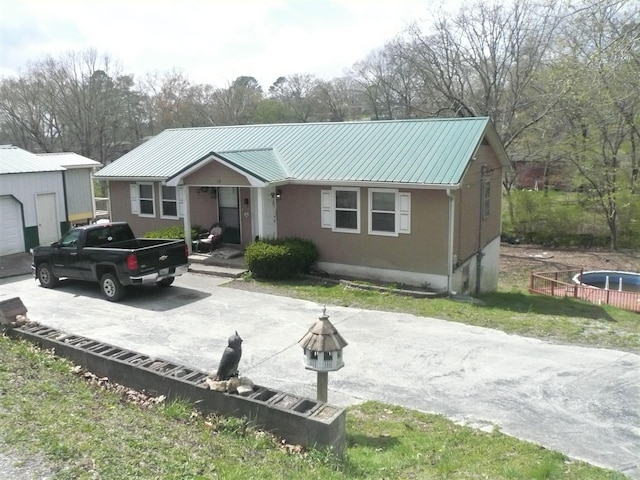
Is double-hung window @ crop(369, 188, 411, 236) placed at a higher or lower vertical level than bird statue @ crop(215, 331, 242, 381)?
higher

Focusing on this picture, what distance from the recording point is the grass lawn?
484 centimetres

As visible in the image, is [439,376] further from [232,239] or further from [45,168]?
[45,168]

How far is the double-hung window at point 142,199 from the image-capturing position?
1945 cm

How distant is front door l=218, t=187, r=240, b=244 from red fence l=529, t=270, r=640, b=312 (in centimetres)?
1055

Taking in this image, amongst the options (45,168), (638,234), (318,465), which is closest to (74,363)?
(318,465)

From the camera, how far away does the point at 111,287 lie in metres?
13.1

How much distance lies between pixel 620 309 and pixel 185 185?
44.5 feet

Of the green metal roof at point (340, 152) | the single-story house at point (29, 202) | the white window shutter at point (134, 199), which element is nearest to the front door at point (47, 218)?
the single-story house at point (29, 202)

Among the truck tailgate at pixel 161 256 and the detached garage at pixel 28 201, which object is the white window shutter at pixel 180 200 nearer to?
the detached garage at pixel 28 201

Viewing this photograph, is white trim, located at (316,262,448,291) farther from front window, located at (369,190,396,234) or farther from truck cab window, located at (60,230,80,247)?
truck cab window, located at (60,230,80,247)

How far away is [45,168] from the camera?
64.4 ft

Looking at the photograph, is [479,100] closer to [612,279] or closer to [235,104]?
[612,279]

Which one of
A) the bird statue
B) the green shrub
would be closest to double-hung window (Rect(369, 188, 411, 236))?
the green shrub

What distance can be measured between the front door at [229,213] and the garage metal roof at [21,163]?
659cm
